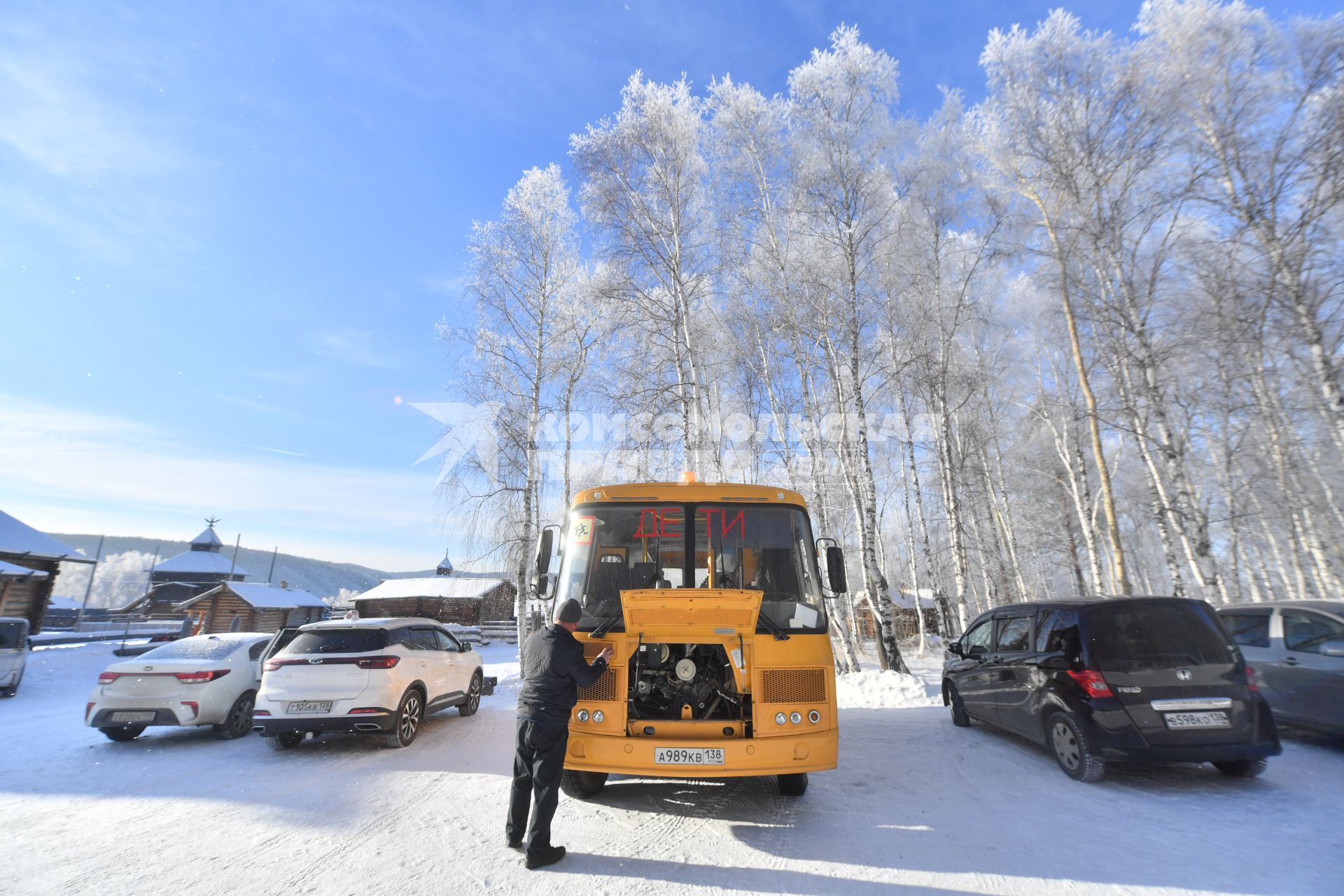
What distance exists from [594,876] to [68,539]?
17412 centimetres

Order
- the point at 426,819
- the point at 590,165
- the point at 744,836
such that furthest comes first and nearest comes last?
1. the point at 590,165
2. the point at 426,819
3. the point at 744,836

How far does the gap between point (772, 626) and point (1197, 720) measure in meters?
3.73

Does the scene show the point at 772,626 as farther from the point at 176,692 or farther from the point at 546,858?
the point at 176,692

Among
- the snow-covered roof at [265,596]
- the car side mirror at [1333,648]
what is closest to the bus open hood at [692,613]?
the car side mirror at [1333,648]

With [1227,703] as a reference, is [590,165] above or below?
above

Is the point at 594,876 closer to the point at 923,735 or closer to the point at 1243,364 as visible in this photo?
the point at 923,735

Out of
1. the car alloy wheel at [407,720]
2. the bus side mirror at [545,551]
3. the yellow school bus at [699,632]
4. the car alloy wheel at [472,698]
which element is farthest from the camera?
the car alloy wheel at [472,698]

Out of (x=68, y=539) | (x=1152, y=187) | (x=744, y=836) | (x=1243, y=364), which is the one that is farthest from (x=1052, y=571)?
(x=68, y=539)

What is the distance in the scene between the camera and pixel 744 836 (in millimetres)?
4043

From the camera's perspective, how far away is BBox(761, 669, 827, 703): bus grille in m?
4.25

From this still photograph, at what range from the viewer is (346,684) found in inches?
255

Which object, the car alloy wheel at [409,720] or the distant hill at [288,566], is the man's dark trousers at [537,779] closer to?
the car alloy wheel at [409,720]

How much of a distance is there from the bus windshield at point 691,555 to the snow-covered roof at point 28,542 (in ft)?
84.6

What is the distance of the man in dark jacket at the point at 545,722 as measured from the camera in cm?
367
